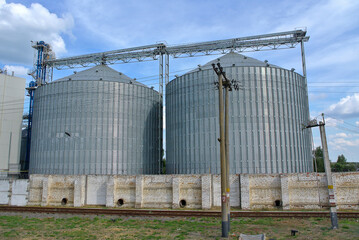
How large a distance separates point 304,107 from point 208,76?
11.9 meters

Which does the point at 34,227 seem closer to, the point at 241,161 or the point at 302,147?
the point at 241,161

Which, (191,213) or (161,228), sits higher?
(191,213)

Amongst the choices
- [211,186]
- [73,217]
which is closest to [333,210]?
[211,186]

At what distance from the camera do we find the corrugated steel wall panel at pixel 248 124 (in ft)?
91.9

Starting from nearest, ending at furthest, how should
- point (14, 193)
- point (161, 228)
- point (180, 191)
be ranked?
→ point (161, 228) < point (180, 191) < point (14, 193)

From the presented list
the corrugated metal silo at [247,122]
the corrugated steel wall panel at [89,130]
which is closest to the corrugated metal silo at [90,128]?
the corrugated steel wall panel at [89,130]

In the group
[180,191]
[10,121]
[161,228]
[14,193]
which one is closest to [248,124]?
[180,191]

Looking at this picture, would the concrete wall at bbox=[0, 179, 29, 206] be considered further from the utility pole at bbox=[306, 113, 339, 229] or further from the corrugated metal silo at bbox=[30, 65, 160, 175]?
the utility pole at bbox=[306, 113, 339, 229]

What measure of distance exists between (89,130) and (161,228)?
20.6 metres

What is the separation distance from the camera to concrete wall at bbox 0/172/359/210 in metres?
22.3

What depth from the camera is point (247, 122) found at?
28.6 m

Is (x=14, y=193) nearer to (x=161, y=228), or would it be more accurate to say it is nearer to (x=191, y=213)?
(x=191, y=213)

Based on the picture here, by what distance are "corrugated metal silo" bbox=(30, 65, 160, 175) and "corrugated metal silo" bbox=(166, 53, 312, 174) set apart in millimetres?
5872

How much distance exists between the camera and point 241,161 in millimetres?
27719
